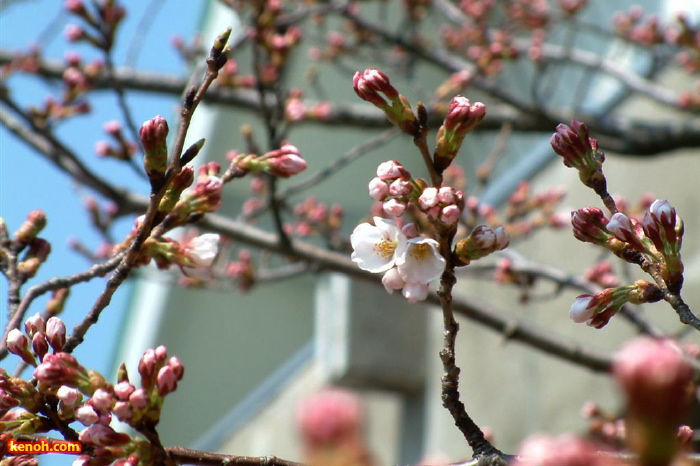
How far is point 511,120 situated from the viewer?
14.6 feet

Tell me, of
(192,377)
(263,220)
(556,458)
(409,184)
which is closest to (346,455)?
(556,458)

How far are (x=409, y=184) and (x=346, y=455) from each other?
74 centimetres

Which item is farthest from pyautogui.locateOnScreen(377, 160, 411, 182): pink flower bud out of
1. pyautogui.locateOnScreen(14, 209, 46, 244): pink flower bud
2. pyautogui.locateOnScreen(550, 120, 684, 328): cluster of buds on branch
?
pyautogui.locateOnScreen(14, 209, 46, 244): pink flower bud

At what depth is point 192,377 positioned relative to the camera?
9.82 m

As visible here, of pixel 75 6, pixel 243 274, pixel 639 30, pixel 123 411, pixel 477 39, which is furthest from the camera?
pixel 639 30

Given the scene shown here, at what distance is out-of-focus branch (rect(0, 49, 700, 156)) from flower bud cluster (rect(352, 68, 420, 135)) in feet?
7.86

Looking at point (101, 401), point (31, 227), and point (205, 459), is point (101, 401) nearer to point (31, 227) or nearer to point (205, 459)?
point (205, 459)

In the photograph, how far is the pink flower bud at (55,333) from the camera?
1.36 meters

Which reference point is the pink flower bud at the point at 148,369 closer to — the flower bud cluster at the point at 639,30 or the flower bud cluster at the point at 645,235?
the flower bud cluster at the point at 645,235

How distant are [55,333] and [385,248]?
0.58 m

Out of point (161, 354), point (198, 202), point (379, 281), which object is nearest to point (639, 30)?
point (379, 281)

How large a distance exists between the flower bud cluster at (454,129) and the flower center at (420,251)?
0.42 ft

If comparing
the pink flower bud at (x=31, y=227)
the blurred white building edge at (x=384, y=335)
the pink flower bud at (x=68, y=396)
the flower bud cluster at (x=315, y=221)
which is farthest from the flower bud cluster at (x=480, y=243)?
the flower bud cluster at (x=315, y=221)

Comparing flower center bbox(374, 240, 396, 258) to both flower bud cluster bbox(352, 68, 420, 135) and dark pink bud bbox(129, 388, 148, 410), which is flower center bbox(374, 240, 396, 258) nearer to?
flower bud cluster bbox(352, 68, 420, 135)
